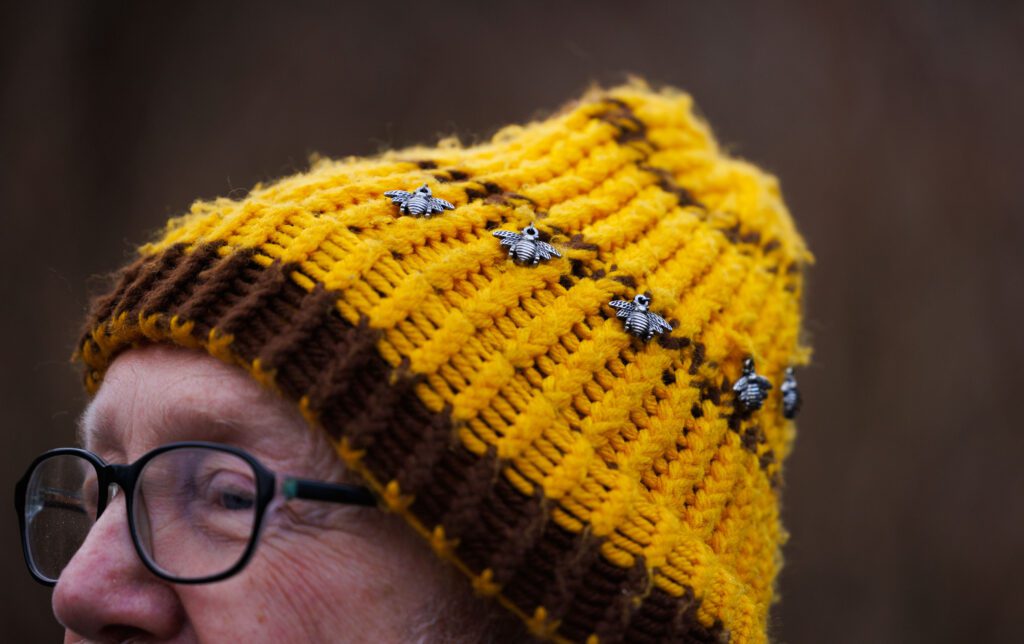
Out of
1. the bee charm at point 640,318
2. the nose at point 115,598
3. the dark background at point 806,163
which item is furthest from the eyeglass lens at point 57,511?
the dark background at point 806,163

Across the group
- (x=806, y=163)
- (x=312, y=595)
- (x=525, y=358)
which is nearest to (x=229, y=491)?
(x=312, y=595)

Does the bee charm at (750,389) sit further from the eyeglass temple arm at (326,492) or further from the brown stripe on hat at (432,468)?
the eyeglass temple arm at (326,492)

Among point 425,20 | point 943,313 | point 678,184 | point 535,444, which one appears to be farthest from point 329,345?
point 943,313

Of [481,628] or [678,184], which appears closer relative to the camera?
[481,628]

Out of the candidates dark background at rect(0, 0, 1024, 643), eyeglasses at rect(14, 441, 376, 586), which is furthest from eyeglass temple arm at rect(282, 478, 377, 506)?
dark background at rect(0, 0, 1024, 643)

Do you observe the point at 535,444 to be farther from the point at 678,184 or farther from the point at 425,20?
the point at 425,20

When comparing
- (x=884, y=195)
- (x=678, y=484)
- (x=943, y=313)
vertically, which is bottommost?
(x=678, y=484)

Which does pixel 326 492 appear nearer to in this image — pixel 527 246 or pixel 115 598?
pixel 115 598
